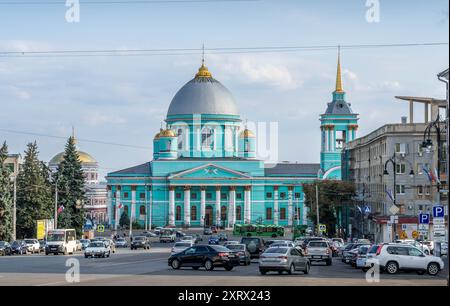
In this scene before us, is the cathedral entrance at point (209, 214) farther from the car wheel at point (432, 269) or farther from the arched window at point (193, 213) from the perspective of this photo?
the car wheel at point (432, 269)

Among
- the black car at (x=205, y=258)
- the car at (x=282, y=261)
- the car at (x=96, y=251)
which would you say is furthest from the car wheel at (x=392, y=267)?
the car at (x=96, y=251)

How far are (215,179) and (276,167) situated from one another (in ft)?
47.1

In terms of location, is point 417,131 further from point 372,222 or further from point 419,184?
point 372,222

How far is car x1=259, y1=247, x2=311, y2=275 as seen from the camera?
4509cm

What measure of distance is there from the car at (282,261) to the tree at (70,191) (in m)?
69.0

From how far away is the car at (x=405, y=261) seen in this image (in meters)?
47.0

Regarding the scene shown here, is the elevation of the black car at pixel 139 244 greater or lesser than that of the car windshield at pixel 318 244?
lesser

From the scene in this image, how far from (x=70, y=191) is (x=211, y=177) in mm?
61801

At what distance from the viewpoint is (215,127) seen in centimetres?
18762

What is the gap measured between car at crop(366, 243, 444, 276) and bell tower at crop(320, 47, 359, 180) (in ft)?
399

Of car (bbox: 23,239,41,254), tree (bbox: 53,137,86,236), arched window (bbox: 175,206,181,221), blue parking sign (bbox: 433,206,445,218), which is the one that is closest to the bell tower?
arched window (bbox: 175,206,181,221)

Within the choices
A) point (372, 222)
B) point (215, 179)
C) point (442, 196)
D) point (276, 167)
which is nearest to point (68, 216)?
point (372, 222)
